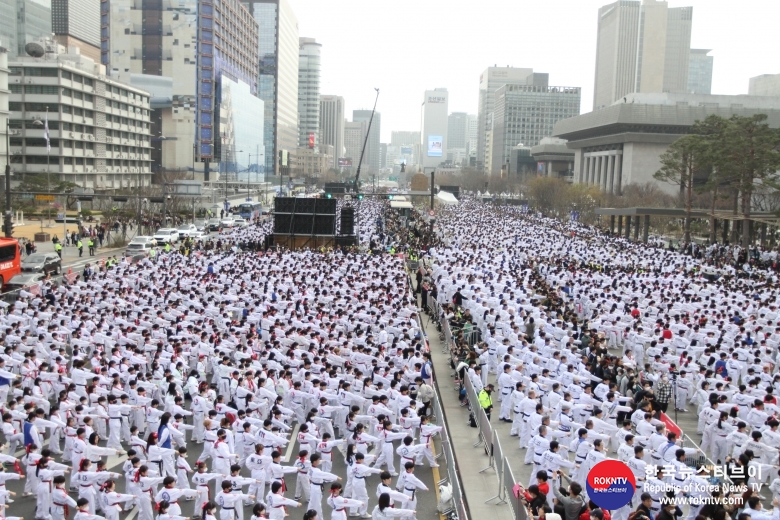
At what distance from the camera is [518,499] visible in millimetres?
9211

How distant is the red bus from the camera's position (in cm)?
2716

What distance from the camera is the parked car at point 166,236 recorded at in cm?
4203

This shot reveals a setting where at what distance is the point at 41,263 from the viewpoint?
29.6 m

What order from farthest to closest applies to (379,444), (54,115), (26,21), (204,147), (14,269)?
(26,21) → (204,147) → (54,115) → (14,269) → (379,444)

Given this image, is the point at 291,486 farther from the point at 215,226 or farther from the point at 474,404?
the point at 215,226

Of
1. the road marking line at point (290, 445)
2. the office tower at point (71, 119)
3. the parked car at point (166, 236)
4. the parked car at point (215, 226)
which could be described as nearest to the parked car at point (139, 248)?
the parked car at point (166, 236)

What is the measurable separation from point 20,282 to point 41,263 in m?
3.52

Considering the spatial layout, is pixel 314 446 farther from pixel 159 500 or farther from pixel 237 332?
pixel 237 332

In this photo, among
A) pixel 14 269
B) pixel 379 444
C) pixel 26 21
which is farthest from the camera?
pixel 26 21

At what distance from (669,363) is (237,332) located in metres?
10.2

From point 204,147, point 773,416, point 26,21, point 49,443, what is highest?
point 26,21

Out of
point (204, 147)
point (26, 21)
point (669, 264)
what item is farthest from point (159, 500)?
point (26, 21)

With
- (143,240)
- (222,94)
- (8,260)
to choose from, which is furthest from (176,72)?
(8,260)

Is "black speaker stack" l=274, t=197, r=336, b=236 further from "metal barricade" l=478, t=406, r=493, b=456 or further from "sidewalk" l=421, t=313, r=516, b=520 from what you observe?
"metal barricade" l=478, t=406, r=493, b=456
